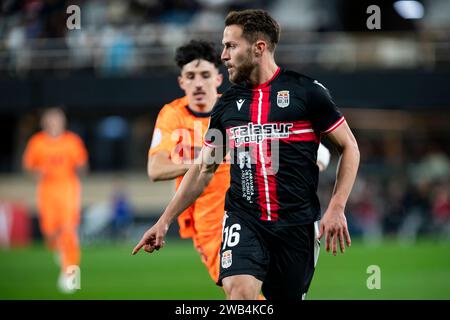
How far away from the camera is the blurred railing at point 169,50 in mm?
22448

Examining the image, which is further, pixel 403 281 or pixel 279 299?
pixel 403 281

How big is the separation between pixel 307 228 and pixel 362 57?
18287 mm

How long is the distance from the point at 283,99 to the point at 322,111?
306 millimetres

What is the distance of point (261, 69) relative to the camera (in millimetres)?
6227

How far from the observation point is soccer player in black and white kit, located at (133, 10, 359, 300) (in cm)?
599

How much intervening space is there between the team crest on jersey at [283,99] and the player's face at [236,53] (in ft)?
1.00

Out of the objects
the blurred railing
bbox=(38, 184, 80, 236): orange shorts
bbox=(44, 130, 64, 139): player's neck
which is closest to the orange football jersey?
bbox=(38, 184, 80, 236): orange shorts

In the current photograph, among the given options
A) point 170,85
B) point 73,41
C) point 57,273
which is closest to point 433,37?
point 170,85

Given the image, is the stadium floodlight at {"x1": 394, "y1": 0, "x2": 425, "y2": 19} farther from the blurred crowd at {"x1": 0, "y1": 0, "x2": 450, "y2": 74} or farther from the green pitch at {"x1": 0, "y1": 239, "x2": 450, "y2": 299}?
the green pitch at {"x1": 0, "y1": 239, "x2": 450, "y2": 299}

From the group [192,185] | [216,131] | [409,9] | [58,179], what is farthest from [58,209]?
A: [409,9]

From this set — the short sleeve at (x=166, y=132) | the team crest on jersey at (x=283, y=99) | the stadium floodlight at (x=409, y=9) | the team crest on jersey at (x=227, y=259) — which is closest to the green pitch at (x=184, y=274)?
the short sleeve at (x=166, y=132)

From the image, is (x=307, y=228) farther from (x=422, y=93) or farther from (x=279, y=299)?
(x=422, y=93)

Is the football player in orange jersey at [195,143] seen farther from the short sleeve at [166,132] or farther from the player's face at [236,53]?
the player's face at [236,53]

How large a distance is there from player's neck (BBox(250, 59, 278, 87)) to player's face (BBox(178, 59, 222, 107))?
1.34 metres
